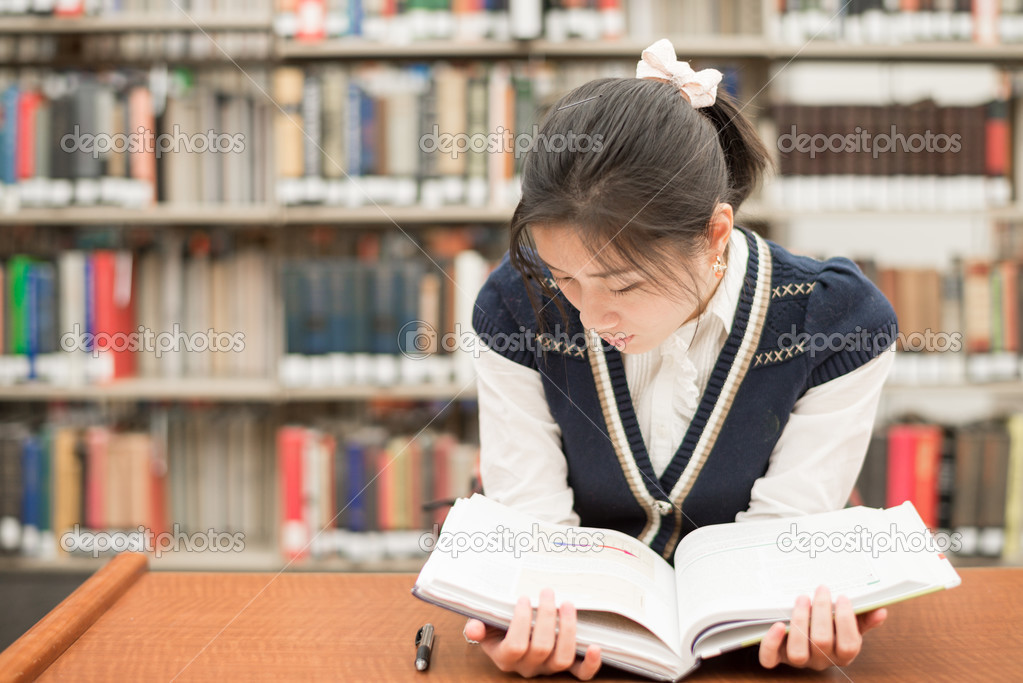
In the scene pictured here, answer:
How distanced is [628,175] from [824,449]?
360mm

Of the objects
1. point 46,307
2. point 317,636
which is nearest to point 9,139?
point 46,307

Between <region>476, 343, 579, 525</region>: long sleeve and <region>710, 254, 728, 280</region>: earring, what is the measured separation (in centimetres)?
22

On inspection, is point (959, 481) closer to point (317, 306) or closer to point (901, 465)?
point (901, 465)

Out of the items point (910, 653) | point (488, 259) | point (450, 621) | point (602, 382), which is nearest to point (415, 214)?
point (488, 259)

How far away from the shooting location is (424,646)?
2.17 ft

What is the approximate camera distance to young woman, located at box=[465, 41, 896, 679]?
73 centimetres

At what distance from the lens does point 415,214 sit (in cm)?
184

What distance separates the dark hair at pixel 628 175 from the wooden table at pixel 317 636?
14.1 inches

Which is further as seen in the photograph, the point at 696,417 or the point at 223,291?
the point at 223,291

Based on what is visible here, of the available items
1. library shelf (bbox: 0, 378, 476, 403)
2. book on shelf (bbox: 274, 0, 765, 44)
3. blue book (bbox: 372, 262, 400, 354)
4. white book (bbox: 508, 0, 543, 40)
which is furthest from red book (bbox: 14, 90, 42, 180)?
white book (bbox: 508, 0, 543, 40)

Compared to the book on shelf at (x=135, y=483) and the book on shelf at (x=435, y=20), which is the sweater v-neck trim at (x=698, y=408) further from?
the book on shelf at (x=135, y=483)

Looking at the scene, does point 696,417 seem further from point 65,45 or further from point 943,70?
point 65,45

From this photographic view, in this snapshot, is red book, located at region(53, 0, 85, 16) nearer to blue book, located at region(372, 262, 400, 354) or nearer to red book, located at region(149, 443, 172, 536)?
blue book, located at region(372, 262, 400, 354)

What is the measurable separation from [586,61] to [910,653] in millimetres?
1686
